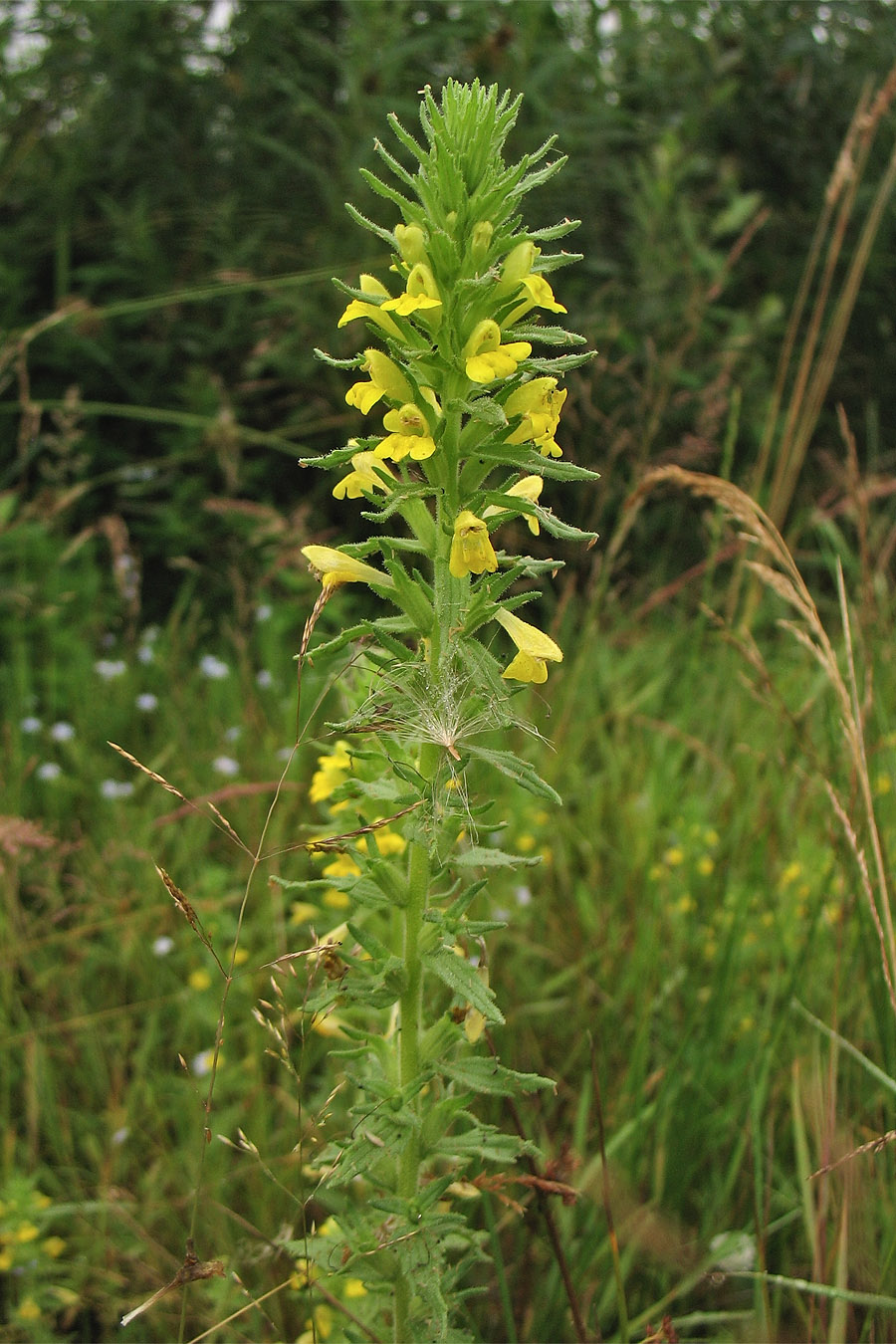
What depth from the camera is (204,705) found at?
321 centimetres

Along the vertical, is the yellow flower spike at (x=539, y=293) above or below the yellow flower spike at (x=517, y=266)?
below

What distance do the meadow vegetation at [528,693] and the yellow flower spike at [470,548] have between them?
0.56 feet

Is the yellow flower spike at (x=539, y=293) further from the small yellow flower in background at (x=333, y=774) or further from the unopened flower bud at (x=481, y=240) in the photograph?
the small yellow flower in background at (x=333, y=774)

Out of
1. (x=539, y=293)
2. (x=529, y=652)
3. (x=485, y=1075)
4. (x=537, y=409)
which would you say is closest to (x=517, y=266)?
(x=539, y=293)

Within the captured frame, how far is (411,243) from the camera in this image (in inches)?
42.9

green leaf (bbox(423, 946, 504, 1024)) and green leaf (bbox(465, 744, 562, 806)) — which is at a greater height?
green leaf (bbox(465, 744, 562, 806))

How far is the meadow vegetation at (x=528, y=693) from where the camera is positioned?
161cm

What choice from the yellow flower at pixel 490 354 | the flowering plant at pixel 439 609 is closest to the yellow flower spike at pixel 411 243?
the flowering plant at pixel 439 609

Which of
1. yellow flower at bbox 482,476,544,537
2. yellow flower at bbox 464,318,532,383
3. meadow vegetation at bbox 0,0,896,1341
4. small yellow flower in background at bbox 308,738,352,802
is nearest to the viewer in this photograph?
yellow flower at bbox 464,318,532,383

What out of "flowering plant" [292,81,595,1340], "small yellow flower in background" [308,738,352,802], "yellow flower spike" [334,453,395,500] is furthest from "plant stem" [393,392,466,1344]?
"small yellow flower in background" [308,738,352,802]

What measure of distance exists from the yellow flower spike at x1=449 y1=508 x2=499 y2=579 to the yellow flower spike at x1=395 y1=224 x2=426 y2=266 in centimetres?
27

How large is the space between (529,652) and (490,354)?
305mm

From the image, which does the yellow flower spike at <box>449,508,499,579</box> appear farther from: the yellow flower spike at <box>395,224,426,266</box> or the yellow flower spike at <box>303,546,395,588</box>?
the yellow flower spike at <box>395,224,426,266</box>

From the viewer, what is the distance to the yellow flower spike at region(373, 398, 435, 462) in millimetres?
1056
